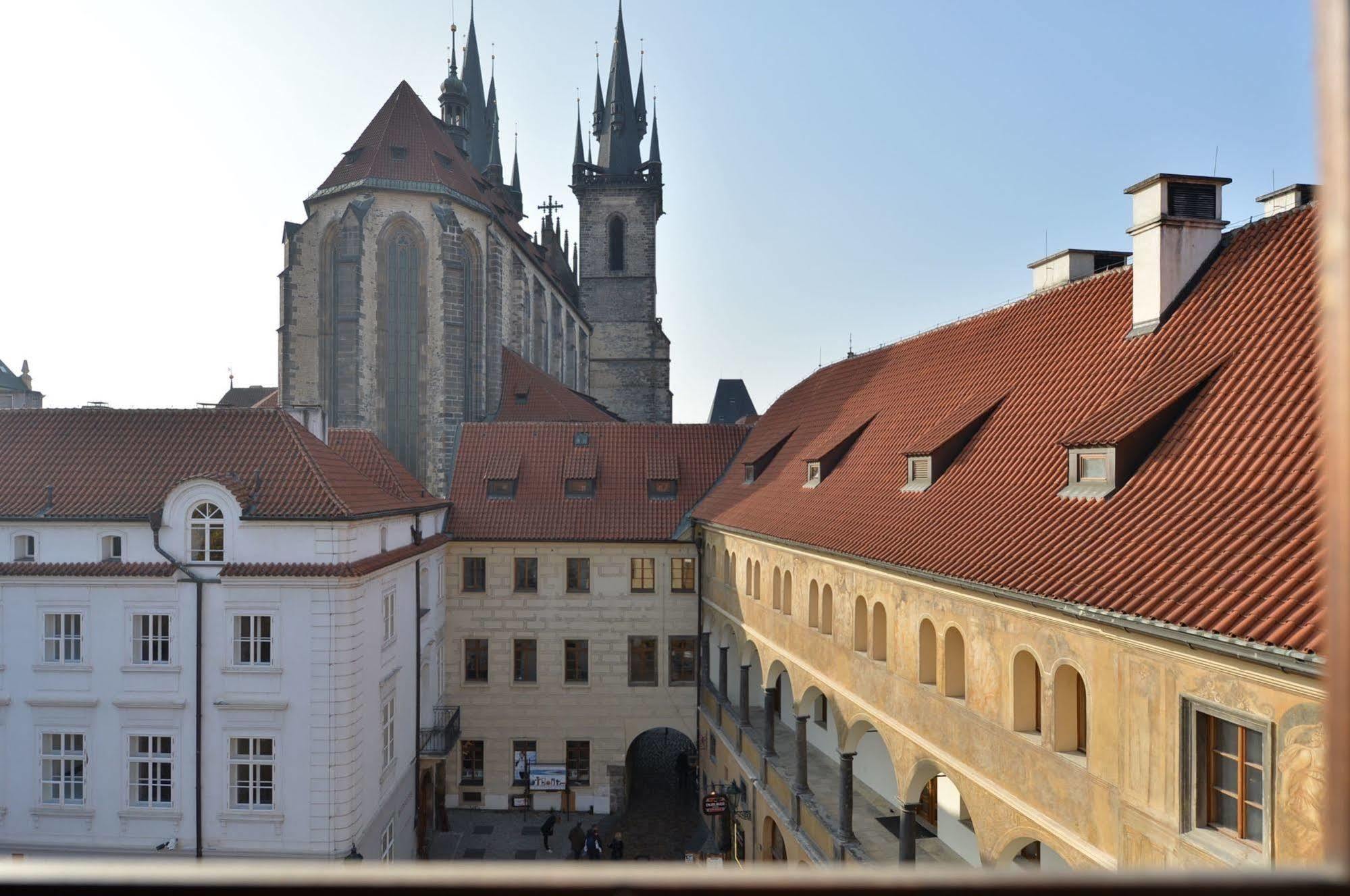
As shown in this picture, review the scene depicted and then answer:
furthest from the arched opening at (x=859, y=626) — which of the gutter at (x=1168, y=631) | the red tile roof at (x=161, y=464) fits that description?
the red tile roof at (x=161, y=464)

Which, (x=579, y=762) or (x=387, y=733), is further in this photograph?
(x=579, y=762)

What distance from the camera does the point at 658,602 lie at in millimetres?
29438

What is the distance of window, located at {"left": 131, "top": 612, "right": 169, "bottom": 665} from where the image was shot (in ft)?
65.6

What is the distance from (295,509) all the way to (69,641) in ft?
19.7

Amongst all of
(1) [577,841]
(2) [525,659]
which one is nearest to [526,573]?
(2) [525,659]

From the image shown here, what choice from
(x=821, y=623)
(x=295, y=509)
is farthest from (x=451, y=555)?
(x=821, y=623)

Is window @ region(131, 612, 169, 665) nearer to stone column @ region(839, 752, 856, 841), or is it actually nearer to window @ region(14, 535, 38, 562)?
window @ region(14, 535, 38, 562)

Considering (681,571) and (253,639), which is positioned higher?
(681,571)

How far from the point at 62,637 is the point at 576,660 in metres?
14.3

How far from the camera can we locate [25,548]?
809 inches

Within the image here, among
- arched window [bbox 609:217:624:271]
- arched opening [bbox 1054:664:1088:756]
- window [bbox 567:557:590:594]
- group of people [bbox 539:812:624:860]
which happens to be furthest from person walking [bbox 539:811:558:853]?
arched window [bbox 609:217:624:271]

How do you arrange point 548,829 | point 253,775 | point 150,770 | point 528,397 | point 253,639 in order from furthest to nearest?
point 528,397
point 548,829
point 253,639
point 150,770
point 253,775

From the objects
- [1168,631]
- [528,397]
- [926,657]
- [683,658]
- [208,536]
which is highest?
[528,397]

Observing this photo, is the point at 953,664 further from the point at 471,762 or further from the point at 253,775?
the point at 471,762
